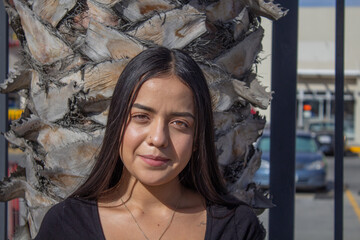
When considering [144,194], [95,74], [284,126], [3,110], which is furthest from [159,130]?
[3,110]

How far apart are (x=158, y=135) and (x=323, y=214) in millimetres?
8870

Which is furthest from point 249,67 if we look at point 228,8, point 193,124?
point 193,124

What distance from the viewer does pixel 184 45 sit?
1.56m

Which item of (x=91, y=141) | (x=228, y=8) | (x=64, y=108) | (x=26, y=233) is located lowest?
(x=26, y=233)

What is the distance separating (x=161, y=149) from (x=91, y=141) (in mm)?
298

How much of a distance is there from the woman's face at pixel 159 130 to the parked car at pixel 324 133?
17965mm

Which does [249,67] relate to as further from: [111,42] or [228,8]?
[111,42]

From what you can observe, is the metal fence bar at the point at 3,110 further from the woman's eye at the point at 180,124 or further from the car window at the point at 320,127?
the car window at the point at 320,127

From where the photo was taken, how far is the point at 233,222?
1444mm

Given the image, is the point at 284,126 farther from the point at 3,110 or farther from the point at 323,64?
the point at 323,64

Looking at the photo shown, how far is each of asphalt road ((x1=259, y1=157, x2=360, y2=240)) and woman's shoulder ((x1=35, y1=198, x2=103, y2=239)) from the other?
676 centimetres

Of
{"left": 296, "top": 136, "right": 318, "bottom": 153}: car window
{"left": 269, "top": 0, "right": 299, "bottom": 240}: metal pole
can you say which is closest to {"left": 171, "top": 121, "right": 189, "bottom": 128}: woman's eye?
{"left": 269, "top": 0, "right": 299, "bottom": 240}: metal pole

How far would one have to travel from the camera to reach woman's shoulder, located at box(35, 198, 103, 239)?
53.6 inches

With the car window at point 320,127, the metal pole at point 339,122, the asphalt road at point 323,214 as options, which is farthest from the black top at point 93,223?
the car window at point 320,127
